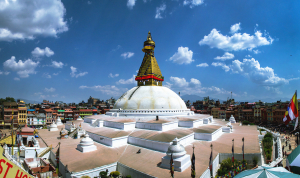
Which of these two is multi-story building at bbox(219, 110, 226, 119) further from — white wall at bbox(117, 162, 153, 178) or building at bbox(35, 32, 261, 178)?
white wall at bbox(117, 162, 153, 178)

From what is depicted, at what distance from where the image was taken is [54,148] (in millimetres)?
15375

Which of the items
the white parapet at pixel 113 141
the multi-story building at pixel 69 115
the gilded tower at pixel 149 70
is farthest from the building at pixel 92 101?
the white parapet at pixel 113 141

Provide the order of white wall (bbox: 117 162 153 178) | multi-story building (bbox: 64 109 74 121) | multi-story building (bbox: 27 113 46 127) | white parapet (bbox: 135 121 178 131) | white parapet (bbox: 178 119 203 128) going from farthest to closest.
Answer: multi-story building (bbox: 64 109 74 121), multi-story building (bbox: 27 113 46 127), white parapet (bbox: 178 119 203 128), white parapet (bbox: 135 121 178 131), white wall (bbox: 117 162 153 178)

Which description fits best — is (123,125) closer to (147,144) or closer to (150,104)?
(147,144)

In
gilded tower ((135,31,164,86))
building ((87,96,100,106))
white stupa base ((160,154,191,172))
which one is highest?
gilded tower ((135,31,164,86))

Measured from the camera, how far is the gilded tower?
2739cm

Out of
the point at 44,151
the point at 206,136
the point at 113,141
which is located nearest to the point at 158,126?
the point at 113,141

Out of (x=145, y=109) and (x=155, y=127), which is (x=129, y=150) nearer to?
(x=155, y=127)

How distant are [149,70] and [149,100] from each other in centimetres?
653

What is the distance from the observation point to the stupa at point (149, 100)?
73.9 ft

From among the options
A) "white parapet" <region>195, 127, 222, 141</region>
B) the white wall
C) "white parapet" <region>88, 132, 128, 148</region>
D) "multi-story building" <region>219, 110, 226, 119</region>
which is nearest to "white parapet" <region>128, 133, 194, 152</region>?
"white parapet" <region>88, 132, 128, 148</region>

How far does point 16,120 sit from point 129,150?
43.8 meters

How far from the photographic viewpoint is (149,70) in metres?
27.8

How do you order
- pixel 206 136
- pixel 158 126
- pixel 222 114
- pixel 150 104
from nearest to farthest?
pixel 206 136 < pixel 158 126 < pixel 150 104 < pixel 222 114
